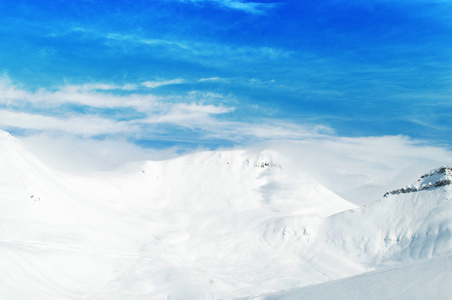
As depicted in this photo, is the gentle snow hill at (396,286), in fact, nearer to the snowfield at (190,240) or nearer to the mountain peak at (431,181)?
the snowfield at (190,240)

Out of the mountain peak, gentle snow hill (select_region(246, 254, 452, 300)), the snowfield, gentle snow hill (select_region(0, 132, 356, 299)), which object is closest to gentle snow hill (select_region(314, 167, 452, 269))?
the mountain peak

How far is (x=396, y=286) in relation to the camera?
14016 mm

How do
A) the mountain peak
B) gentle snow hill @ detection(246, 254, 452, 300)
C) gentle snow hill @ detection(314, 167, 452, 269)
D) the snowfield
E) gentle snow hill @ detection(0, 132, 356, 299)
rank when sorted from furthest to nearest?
the mountain peak → gentle snow hill @ detection(314, 167, 452, 269) → gentle snow hill @ detection(0, 132, 356, 299) → the snowfield → gentle snow hill @ detection(246, 254, 452, 300)

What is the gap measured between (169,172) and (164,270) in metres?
43.7

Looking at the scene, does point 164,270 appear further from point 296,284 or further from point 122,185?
point 122,185

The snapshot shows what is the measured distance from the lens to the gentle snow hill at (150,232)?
1248 inches

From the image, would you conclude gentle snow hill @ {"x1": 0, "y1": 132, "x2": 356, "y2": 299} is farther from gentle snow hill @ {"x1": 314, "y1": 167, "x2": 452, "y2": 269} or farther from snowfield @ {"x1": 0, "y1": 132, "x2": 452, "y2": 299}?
gentle snow hill @ {"x1": 314, "y1": 167, "x2": 452, "y2": 269}

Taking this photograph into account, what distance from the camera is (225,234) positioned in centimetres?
5275

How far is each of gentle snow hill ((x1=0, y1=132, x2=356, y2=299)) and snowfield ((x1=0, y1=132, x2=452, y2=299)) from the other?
0.17 meters

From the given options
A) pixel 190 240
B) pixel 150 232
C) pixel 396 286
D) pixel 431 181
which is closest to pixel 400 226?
pixel 431 181

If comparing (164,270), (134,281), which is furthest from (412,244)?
(134,281)

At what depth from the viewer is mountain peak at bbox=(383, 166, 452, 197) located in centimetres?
4737

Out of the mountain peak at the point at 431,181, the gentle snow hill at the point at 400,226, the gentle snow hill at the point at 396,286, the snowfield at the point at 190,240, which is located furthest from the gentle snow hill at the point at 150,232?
the gentle snow hill at the point at 396,286

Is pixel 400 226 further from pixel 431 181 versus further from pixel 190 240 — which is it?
pixel 190 240
